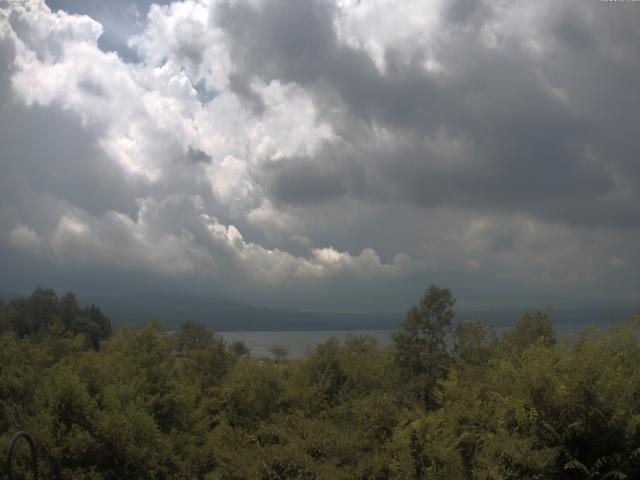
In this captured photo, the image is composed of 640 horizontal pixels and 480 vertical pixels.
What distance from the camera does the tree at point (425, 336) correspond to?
103 ft

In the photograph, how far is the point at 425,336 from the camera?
32125 mm

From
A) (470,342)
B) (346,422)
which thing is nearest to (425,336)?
(470,342)

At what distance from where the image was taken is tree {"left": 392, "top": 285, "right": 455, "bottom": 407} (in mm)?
31337

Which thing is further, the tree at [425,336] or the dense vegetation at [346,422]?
the tree at [425,336]

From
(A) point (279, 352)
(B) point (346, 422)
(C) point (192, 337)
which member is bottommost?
(B) point (346, 422)

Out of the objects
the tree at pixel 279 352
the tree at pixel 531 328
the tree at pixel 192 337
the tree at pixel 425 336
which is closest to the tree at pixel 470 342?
the tree at pixel 425 336

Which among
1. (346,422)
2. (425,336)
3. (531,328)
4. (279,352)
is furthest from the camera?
(531,328)

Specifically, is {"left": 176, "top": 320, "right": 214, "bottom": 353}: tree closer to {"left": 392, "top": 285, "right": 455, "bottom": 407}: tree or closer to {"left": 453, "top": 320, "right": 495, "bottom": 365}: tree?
{"left": 392, "top": 285, "right": 455, "bottom": 407}: tree

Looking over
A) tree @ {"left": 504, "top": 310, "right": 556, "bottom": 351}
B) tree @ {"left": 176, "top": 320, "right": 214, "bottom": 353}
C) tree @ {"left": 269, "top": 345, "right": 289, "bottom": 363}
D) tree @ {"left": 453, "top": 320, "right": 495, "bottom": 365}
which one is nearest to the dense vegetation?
tree @ {"left": 453, "top": 320, "right": 495, "bottom": 365}

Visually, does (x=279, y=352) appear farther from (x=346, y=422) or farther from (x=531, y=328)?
(x=531, y=328)

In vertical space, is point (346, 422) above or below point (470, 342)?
Answer: below

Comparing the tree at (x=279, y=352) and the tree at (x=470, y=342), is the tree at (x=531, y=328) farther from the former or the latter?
the tree at (x=279, y=352)

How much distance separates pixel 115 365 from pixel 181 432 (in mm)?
5216

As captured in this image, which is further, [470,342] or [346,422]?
[470,342]
